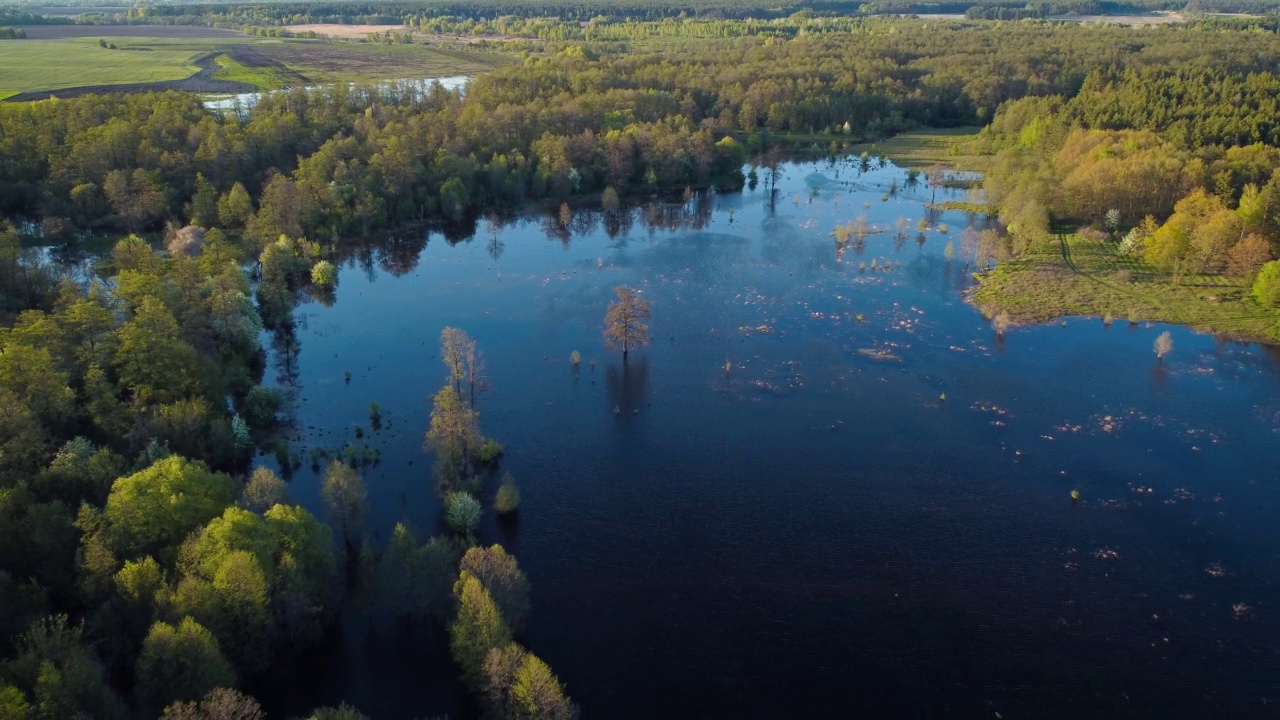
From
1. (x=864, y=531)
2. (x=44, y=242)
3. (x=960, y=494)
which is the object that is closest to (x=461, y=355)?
(x=864, y=531)

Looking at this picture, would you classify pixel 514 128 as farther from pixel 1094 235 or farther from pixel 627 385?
pixel 1094 235

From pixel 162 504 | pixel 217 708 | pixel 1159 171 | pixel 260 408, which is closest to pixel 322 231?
pixel 260 408

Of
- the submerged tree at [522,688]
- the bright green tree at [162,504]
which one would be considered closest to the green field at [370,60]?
the bright green tree at [162,504]

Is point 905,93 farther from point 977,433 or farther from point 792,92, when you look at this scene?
point 977,433

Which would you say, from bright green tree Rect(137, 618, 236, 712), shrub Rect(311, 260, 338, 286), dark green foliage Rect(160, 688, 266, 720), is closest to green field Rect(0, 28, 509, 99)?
shrub Rect(311, 260, 338, 286)

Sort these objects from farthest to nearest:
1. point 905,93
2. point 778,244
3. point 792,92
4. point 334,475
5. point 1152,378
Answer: point 905,93 → point 792,92 → point 778,244 → point 1152,378 → point 334,475

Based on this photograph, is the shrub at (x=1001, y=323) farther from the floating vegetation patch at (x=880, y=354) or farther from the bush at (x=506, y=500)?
the bush at (x=506, y=500)

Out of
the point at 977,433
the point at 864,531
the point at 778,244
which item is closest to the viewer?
the point at 864,531
